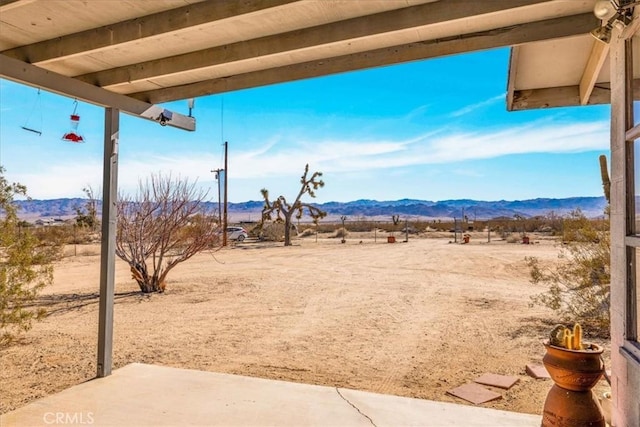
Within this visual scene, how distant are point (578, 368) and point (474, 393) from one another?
6.44ft

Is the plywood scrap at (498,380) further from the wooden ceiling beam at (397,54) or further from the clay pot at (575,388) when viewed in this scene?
the wooden ceiling beam at (397,54)

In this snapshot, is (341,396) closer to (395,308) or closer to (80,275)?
(395,308)

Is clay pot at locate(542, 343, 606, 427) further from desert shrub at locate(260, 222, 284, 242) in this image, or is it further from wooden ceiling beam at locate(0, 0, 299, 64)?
desert shrub at locate(260, 222, 284, 242)

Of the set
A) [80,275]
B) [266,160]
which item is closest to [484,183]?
[266,160]

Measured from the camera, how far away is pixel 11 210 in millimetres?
6148

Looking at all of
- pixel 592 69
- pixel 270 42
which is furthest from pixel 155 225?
pixel 592 69

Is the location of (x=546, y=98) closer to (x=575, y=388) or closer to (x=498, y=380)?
(x=575, y=388)

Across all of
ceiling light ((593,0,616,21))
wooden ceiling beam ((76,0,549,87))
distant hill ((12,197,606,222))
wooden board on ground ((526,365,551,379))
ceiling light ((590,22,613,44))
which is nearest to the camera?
ceiling light ((593,0,616,21))

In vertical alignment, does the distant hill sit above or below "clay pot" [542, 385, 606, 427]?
above

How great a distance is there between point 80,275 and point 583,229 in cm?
1217

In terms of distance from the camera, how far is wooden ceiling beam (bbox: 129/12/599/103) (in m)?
2.44

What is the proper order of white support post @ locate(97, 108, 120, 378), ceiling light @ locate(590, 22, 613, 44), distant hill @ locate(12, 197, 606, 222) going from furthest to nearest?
1. distant hill @ locate(12, 197, 606, 222)
2. white support post @ locate(97, 108, 120, 378)
3. ceiling light @ locate(590, 22, 613, 44)

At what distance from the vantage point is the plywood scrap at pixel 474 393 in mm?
3679

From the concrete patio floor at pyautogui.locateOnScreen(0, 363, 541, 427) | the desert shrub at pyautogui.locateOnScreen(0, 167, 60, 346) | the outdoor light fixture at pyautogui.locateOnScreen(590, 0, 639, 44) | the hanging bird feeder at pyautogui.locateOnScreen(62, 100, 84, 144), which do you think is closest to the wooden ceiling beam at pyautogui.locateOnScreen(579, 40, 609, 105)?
the outdoor light fixture at pyautogui.locateOnScreen(590, 0, 639, 44)
